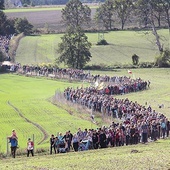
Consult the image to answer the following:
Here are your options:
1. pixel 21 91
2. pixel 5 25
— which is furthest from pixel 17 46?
pixel 21 91

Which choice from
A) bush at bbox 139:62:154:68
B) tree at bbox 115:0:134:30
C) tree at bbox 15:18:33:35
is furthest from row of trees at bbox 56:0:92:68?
tree at bbox 115:0:134:30

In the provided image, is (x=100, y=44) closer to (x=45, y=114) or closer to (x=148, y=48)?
(x=148, y=48)

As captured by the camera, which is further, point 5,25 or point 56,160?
point 5,25

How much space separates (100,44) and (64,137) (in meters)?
75.6

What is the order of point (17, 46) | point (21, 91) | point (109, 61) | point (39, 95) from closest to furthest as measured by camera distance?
point (39, 95) < point (21, 91) < point (109, 61) < point (17, 46)

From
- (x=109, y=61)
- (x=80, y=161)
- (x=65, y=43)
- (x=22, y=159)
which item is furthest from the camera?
(x=109, y=61)

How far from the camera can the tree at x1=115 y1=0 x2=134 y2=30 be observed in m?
124

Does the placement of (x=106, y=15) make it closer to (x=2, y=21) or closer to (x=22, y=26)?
(x=22, y=26)

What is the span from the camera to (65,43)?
81.8 metres

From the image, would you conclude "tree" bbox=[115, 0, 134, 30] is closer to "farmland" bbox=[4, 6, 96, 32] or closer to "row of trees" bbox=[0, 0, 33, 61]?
"farmland" bbox=[4, 6, 96, 32]

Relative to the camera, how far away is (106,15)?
5094 inches

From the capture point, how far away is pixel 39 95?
57156 mm

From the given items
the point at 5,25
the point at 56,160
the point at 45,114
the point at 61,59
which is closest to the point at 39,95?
the point at 45,114

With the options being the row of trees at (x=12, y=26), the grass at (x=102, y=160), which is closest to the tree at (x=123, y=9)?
the row of trees at (x=12, y=26)
